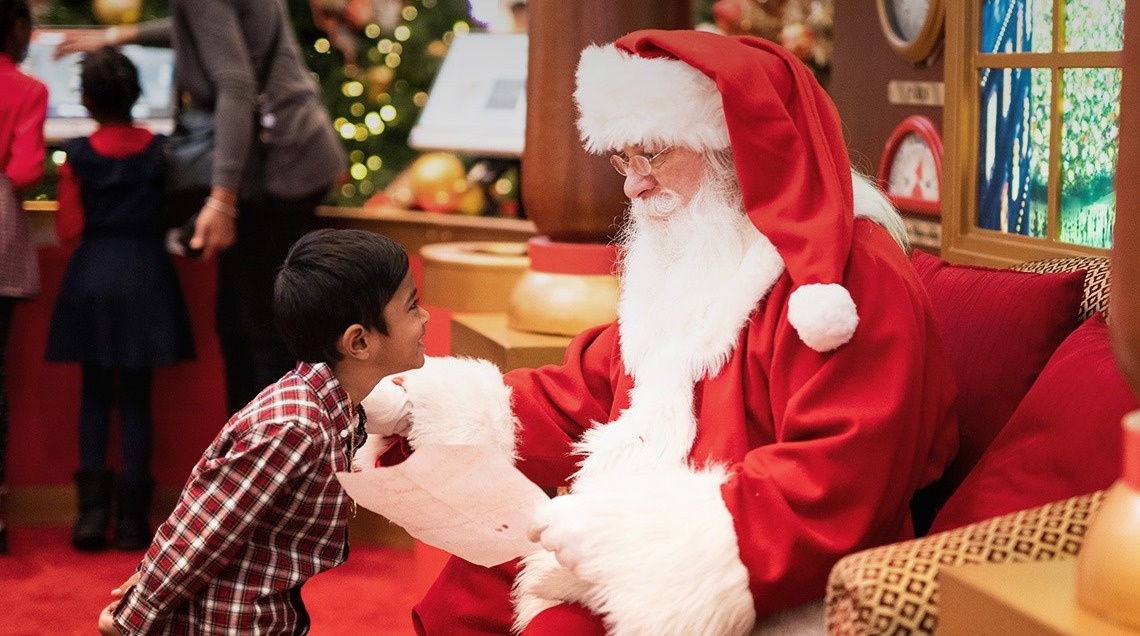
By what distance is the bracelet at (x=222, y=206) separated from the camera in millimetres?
3463

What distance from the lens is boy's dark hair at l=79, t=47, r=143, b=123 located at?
3.58 metres

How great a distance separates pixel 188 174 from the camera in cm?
360

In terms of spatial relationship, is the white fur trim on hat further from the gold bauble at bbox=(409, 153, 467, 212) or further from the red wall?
the gold bauble at bbox=(409, 153, 467, 212)

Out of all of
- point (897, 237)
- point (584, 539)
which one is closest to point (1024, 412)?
point (897, 237)

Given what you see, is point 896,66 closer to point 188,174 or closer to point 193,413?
point 188,174

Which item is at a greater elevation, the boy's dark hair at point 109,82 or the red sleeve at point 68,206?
the boy's dark hair at point 109,82

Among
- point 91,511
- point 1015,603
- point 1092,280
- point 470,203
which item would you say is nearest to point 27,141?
point 91,511

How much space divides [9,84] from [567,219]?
1699 millimetres

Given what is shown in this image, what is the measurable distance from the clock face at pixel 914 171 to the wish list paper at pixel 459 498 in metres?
1.82

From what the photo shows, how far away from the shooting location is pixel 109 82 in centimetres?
359

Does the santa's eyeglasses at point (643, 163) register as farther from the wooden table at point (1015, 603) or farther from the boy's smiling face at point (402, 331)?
the wooden table at point (1015, 603)

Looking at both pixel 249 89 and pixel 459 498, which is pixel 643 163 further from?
pixel 249 89

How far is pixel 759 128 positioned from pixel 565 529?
0.58 metres

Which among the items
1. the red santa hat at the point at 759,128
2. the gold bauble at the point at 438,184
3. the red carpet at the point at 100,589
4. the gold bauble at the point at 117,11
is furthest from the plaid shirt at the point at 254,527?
the gold bauble at the point at 117,11
